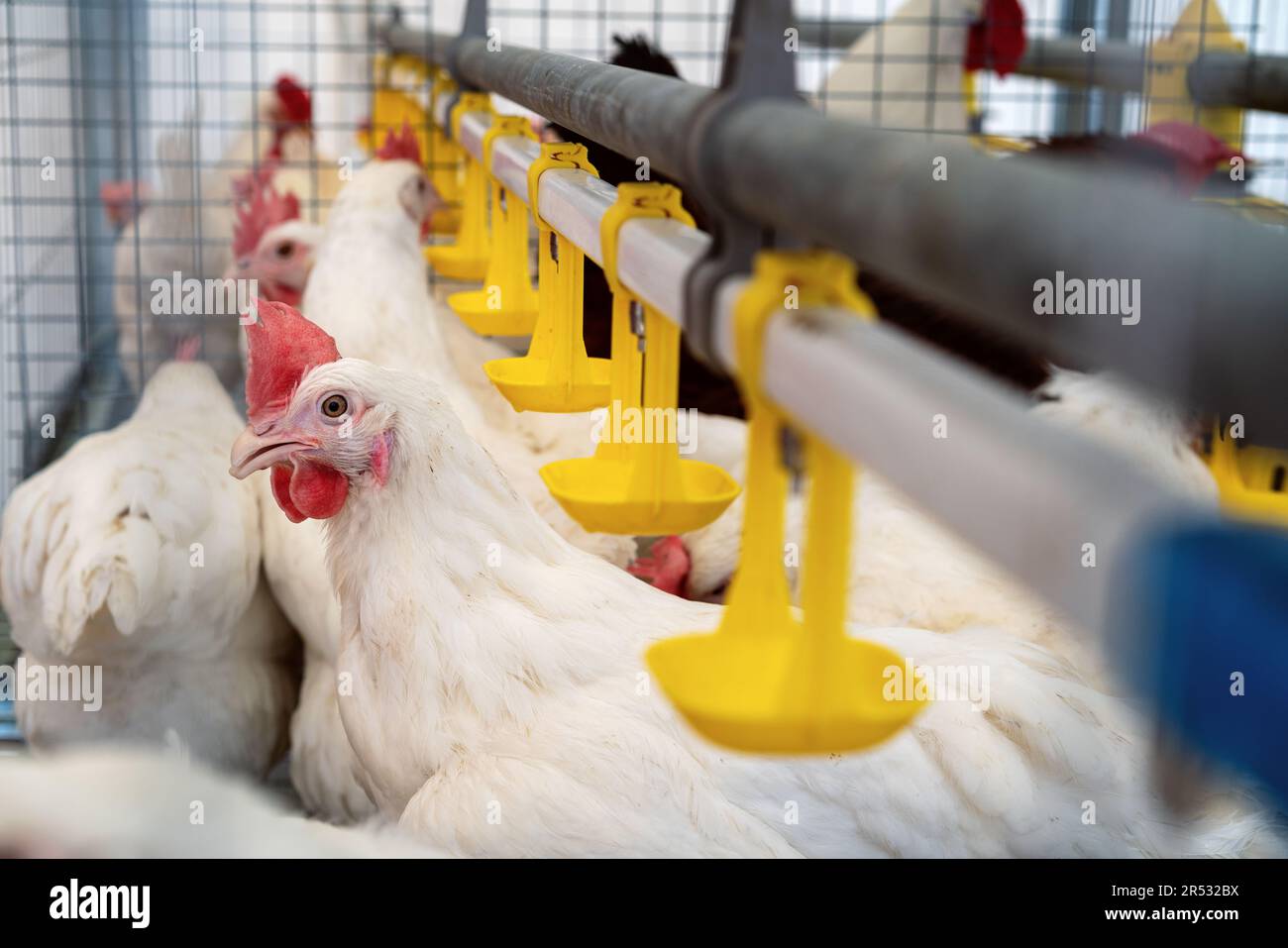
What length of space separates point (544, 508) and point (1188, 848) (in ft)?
3.29

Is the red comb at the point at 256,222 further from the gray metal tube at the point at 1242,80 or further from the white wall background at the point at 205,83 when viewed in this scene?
the gray metal tube at the point at 1242,80

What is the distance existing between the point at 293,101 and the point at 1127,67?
101 inches

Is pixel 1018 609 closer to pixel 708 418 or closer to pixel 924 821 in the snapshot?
pixel 924 821

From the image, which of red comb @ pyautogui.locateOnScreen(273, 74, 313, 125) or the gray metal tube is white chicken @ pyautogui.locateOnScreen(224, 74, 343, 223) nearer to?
red comb @ pyautogui.locateOnScreen(273, 74, 313, 125)

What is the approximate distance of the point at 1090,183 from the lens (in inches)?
18.2

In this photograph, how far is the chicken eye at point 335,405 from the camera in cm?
146

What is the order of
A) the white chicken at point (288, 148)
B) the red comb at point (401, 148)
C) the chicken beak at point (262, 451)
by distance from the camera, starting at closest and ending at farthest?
the chicken beak at point (262, 451), the red comb at point (401, 148), the white chicken at point (288, 148)

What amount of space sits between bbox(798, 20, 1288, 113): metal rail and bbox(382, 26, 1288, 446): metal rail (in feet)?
6.33

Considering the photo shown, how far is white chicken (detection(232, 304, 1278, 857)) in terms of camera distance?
1.34 metres

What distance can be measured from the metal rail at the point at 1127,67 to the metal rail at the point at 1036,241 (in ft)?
6.33

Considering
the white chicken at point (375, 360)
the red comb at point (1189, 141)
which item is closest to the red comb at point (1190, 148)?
the red comb at point (1189, 141)

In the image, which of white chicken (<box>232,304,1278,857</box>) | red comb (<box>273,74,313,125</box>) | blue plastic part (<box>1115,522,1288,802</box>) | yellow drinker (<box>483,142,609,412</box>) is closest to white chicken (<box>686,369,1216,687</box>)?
white chicken (<box>232,304,1278,857</box>)

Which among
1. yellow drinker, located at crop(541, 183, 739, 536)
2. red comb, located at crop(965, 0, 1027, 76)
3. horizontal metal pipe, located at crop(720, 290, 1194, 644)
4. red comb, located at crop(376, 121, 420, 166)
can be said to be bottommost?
yellow drinker, located at crop(541, 183, 739, 536)

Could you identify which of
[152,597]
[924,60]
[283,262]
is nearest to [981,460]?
[152,597]
